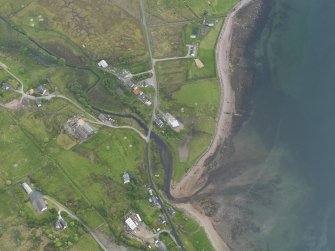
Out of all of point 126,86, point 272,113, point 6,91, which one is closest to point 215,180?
point 272,113

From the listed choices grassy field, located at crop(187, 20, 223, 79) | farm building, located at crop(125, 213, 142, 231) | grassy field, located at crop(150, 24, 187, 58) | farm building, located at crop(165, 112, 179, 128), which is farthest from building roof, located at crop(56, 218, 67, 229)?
grassy field, located at crop(150, 24, 187, 58)

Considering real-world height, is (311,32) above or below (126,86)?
below

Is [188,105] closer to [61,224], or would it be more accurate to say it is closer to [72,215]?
[72,215]

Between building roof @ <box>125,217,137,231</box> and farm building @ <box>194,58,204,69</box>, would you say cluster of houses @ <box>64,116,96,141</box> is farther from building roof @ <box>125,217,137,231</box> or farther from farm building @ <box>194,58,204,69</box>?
farm building @ <box>194,58,204,69</box>

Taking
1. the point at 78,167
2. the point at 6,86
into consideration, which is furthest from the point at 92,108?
the point at 6,86

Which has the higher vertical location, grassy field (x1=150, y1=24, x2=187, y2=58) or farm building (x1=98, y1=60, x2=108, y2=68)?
farm building (x1=98, y1=60, x2=108, y2=68)

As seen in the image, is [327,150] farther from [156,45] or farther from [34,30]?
[34,30]

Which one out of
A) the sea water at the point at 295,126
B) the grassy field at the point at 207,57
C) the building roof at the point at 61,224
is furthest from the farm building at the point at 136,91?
the building roof at the point at 61,224
